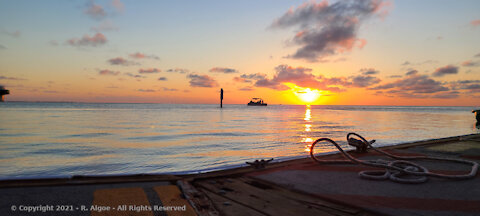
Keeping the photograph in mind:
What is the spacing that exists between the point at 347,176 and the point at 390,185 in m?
0.77

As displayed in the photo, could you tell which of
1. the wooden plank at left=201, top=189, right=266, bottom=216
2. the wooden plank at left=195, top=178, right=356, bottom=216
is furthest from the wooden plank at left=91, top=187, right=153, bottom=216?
the wooden plank at left=195, top=178, right=356, bottom=216

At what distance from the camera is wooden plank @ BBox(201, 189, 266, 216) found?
324 centimetres

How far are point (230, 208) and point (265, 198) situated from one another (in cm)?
64

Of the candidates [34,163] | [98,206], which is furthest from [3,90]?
[98,206]

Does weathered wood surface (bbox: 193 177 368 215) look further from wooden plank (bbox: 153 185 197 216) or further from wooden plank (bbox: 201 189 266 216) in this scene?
wooden plank (bbox: 153 185 197 216)

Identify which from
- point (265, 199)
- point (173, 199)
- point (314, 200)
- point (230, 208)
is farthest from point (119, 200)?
point (314, 200)

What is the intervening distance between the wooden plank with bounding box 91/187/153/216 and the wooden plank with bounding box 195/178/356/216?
105 centimetres

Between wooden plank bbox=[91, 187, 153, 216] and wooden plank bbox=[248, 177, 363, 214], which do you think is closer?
wooden plank bbox=[91, 187, 153, 216]

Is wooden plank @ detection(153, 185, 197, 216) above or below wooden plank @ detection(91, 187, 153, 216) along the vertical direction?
above

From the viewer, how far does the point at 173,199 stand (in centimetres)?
361

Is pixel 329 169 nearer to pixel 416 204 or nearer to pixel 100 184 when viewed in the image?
pixel 416 204

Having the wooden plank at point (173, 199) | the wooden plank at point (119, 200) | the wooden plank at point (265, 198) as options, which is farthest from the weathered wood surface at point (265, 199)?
the wooden plank at point (119, 200)

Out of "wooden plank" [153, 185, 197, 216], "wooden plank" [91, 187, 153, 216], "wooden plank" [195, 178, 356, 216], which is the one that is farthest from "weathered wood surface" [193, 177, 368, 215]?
"wooden plank" [91, 187, 153, 216]

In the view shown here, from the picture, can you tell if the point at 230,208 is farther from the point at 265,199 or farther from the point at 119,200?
the point at 119,200
